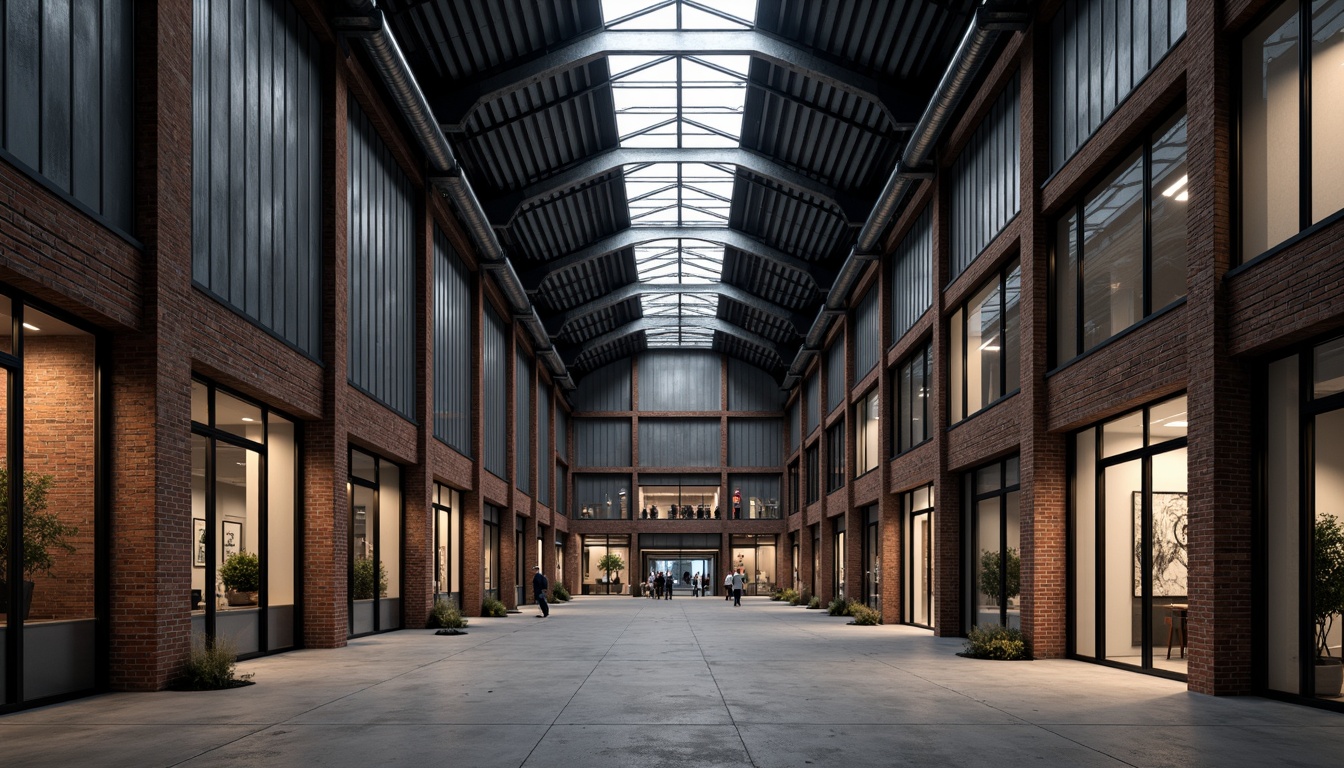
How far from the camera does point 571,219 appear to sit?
38062 millimetres

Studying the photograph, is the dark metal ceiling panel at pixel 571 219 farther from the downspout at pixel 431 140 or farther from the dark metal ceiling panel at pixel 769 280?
the dark metal ceiling panel at pixel 769 280

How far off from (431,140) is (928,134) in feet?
34.5

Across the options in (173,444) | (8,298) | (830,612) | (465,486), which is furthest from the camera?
(830,612)

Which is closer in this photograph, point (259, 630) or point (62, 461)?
point (62, 461)

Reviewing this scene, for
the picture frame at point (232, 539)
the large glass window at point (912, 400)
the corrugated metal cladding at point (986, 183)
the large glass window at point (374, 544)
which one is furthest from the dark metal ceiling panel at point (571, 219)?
the picture frame at point (232, 539)

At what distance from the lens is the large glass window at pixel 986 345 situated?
21672mm

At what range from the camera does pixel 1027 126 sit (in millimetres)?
19938

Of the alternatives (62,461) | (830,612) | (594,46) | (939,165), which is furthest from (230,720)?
(830,612)

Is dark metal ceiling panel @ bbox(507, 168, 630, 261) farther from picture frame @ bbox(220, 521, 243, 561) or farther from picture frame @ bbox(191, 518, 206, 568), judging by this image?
picture frame @ bbox(191, 518, 206, 568)

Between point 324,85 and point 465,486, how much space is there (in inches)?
613

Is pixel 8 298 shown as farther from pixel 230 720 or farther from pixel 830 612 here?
pixel 830 612

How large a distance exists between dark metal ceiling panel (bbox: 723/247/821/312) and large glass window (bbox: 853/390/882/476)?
621 centimetres

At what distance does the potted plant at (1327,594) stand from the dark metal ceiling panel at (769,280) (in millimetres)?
29367

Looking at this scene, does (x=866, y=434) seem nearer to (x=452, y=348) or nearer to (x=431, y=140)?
(x=452, y=348)
